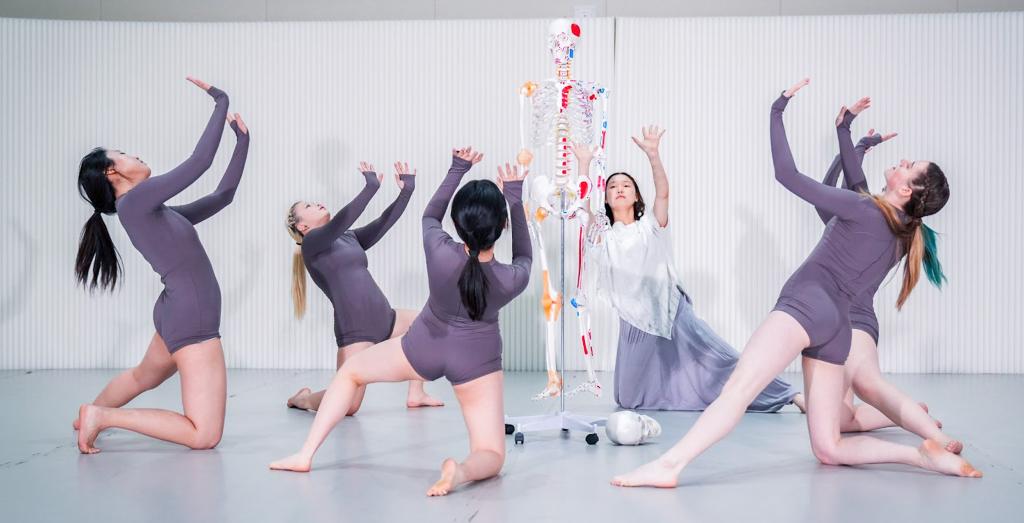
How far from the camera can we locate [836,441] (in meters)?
3.18

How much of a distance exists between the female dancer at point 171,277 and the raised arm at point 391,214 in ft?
2.89

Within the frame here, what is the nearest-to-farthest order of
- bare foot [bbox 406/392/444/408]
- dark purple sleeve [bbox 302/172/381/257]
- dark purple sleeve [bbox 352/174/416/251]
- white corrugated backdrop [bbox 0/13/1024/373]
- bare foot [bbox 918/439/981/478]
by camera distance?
bare foot [bbox 918/439/981/478] < dark purple sleeve [bbox 302/172/381/257] < dark purple sleeve [bbox 352/174/416/251] < bare foot [bbox 406/392/444/408] < white corrugated backdrop [bbox 0/13/1024/373]

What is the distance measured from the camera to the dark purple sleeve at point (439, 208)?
2.92 meters

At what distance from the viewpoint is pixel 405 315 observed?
4.71 meters

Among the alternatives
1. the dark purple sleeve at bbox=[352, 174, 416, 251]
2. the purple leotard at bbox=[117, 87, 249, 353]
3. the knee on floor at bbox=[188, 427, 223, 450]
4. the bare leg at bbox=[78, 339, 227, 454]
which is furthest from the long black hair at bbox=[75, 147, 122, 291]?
the dark purple sleeve at bbox=[352, 174, 416, 251]

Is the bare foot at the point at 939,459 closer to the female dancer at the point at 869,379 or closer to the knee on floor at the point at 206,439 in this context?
the female dancer at the point at 869,379

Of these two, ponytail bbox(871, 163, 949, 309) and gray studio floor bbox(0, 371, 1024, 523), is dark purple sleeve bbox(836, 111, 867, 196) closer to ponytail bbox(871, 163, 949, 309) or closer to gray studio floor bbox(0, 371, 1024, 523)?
ponytail bbox(871, 163, 949, 309)

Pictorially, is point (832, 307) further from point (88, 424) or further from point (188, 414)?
point (88, 424)

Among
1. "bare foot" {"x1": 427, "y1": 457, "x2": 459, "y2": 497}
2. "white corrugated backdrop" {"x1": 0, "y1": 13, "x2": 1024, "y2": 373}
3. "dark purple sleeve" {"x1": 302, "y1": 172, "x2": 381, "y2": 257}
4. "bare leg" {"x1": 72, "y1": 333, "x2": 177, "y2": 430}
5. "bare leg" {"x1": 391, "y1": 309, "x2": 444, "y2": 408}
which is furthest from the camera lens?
"white corrugated backdrop" {"x1": 0, "y1": 13, "x2": 1024, "y2": 373}

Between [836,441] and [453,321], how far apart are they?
4.62 ft

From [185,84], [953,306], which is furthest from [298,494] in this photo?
[953,306]

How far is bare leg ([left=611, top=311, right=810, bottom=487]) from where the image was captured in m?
2.86

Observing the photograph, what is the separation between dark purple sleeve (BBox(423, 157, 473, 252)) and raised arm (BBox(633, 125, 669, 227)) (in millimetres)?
1052

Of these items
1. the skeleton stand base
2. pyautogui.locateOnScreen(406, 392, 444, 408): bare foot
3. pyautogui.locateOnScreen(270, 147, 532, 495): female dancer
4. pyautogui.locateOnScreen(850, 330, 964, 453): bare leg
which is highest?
pyautogui.locateOnScreen(270, 147, 532, 495): female dancer
